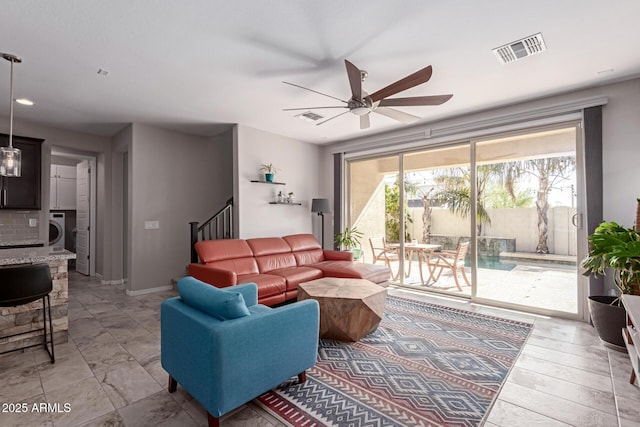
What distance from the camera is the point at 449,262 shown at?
465cm

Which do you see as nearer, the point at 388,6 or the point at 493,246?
the point at 388,6

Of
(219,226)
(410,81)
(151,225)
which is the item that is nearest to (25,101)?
(151,225)

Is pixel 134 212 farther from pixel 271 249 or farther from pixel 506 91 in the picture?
pixel 506 91

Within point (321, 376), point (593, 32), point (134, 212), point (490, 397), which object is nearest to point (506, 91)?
point (593, 32)

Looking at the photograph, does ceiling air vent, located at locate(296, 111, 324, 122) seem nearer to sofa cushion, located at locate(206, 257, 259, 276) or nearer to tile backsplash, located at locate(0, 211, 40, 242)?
sofa cushion, located at locate(206, 257, 259, 276)

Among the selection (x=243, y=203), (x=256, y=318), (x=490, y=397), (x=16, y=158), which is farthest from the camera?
(x=243, y=203)

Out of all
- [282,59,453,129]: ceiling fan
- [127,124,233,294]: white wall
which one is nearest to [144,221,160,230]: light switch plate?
[127,124,233,294]: white wall

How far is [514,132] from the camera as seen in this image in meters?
4.04

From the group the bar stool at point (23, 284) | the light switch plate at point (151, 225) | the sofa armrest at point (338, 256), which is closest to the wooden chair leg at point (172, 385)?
the bar stool at point (23, 284)

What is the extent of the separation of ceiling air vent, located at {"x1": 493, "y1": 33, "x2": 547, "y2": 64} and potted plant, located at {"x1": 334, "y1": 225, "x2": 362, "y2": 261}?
367 centimetres

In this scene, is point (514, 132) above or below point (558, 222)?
above

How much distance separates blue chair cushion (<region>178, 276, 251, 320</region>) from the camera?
1771 mm

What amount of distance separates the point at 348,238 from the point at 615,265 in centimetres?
370

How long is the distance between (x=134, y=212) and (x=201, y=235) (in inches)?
43.6
